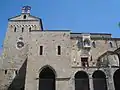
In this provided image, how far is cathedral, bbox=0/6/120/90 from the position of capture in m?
21.6

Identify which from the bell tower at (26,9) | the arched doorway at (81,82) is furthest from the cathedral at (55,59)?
the bell tower at (26,9)

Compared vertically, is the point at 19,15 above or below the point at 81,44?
above

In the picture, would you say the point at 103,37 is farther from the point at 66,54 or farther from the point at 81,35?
the point at 66,54

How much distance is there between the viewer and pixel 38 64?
22.1 metres

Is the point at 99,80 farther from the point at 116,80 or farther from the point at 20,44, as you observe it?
the point at 20,44

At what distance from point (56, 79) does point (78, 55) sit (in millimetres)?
6366

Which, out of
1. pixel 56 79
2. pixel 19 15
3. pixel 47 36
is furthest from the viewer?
pixel 19 15

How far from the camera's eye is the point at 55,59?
2261cm

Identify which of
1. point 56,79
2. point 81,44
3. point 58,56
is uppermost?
point 81,44

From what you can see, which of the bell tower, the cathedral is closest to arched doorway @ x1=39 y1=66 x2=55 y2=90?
the cathedral

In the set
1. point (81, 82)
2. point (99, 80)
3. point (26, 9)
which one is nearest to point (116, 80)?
point (99, 80)

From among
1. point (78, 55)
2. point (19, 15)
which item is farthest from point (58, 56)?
point (19, 15)

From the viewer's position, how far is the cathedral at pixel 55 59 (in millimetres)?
21594

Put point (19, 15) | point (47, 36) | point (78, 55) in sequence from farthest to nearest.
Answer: point (19, 15) → point (78, 55) → point (47, 36)
